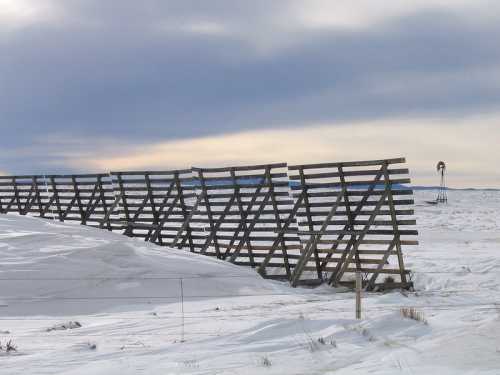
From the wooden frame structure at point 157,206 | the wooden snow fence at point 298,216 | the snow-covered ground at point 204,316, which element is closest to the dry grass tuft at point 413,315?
the snow-covered ground at point 204,316

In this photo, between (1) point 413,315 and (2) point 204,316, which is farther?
(2) point 204,316

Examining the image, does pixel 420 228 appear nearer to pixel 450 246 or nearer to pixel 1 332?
pixel 450 246

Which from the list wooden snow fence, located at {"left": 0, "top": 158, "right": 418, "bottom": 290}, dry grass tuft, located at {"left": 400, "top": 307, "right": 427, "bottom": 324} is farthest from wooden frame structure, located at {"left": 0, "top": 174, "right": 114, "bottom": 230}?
dry grass tuft, located at {"left": 400, "top": 307, "right": 427, "bottom": 324}

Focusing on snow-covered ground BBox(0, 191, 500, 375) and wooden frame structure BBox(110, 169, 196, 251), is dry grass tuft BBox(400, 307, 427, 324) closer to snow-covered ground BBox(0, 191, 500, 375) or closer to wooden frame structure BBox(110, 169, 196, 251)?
snow-covered ground BBox(0, 191, 500, 375)

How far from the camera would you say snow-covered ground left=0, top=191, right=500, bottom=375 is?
6.05 m

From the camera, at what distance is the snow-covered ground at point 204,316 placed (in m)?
6.05

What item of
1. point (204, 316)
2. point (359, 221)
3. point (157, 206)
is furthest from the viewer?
point (157, 206)

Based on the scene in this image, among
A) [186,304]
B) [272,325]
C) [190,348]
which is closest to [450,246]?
[186,304]

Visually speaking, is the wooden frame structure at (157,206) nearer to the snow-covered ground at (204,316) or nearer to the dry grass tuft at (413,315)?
the snow-covered ground at (204,316)

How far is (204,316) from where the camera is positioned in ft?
30.8

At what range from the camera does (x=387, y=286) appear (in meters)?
13.0

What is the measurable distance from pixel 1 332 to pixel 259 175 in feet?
23.9

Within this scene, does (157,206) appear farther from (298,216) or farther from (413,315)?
(413,315)

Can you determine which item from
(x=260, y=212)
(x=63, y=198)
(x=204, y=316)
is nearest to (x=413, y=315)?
(x=204, y=316)
